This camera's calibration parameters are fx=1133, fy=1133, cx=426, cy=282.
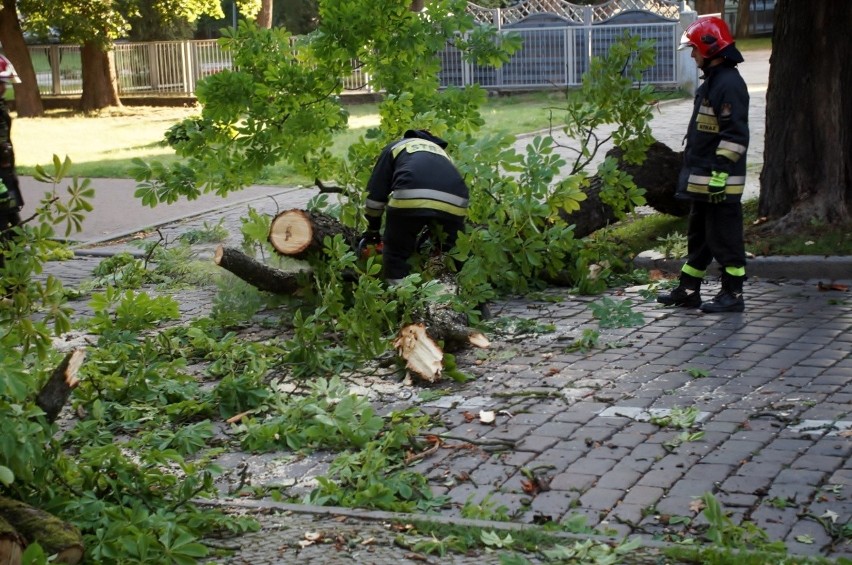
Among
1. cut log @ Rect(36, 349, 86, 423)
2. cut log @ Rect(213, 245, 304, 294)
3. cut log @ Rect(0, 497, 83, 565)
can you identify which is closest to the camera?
cut log @ Rect(0, 497, 83, 565)

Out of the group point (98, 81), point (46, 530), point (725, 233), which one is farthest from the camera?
point (98, 81)

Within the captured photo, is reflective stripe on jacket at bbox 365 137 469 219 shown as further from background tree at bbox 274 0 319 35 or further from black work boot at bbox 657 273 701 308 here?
background tree at bbox 274 0 319 35

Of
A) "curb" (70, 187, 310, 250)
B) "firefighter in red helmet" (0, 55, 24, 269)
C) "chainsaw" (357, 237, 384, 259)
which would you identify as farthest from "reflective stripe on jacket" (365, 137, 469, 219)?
"curb" (70, 187, 310, 250)

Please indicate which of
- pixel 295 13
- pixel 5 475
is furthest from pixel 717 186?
pixel 295 13

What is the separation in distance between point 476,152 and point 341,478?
3.42 meters

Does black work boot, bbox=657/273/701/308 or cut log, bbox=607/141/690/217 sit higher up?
cut log, bbox=607/141/690/217

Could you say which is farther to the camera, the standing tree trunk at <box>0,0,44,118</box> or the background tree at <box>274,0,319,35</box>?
the background tree at <box>274,0,319,35</box>

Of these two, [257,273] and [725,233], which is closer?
[725,233]

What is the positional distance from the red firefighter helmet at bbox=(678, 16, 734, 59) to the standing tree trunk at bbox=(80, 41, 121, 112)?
25.6 metres

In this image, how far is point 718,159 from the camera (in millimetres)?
7613

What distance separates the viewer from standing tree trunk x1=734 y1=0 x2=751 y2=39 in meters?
47.3

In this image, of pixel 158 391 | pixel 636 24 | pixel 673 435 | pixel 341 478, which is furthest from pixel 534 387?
pixel 636 24

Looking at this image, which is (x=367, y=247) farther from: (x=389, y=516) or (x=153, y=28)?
(x=153, y=28)

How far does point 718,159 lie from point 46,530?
16.9 ft
